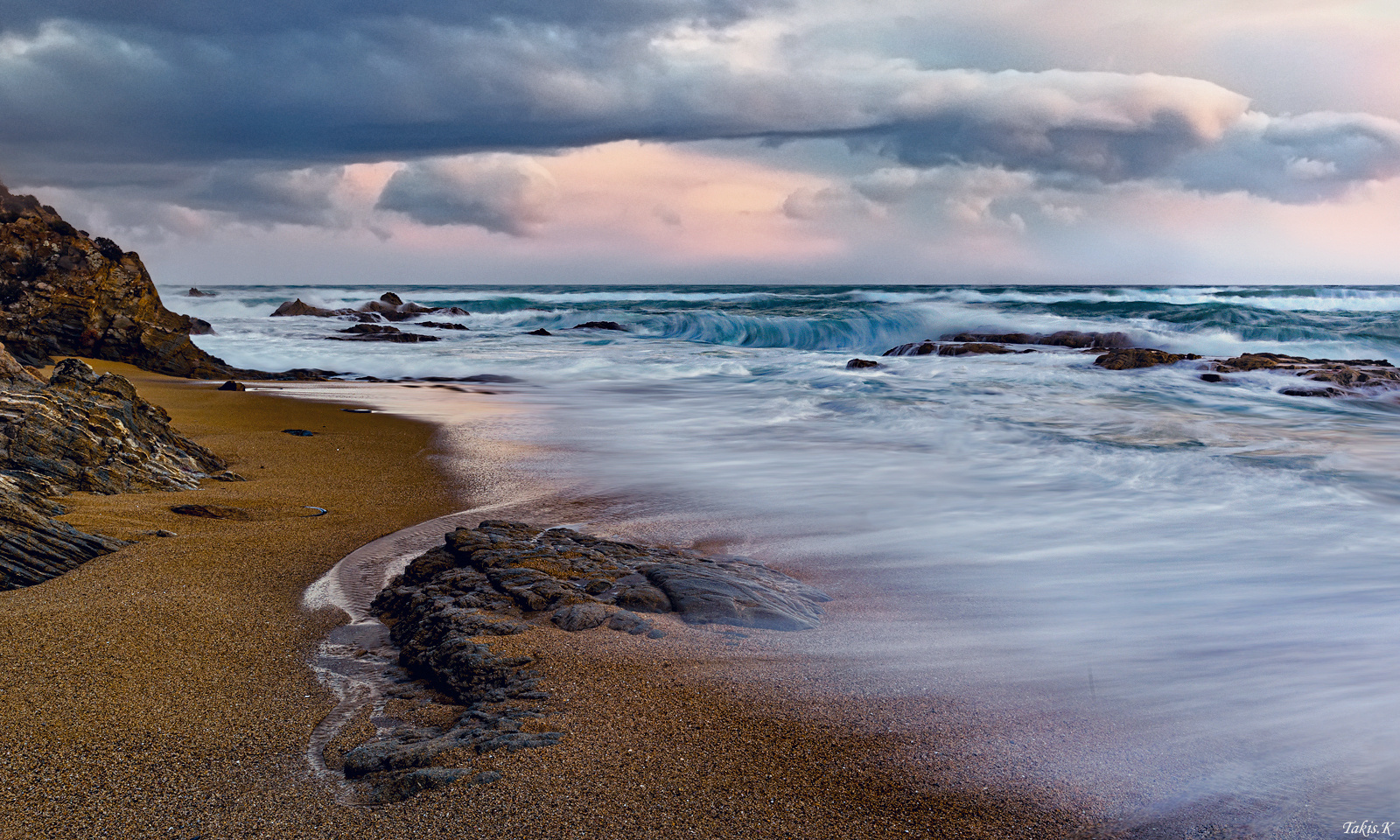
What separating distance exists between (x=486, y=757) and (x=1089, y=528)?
3750mm

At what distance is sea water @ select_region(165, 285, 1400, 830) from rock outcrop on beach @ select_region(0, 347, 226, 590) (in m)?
2.19

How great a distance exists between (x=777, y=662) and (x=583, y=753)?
77cm

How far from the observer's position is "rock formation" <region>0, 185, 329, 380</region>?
988 centimetres

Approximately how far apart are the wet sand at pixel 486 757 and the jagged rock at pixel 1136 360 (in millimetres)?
11963

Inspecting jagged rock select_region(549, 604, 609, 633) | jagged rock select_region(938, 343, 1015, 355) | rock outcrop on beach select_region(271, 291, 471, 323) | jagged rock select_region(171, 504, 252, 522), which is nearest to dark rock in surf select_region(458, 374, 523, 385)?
jagged rock select_region(938, 343, 1015, 355)

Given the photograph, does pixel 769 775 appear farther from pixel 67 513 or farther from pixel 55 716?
pixel 67 513

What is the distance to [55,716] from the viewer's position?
2.10 metres

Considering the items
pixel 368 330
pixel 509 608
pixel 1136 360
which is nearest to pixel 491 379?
pixel 1136 360

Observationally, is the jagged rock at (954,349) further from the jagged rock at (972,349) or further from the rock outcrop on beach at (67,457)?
the rock outcrop on beach at (67,457)

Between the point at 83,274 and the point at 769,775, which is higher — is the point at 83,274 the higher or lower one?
the higher one

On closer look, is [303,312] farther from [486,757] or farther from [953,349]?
[486,757]

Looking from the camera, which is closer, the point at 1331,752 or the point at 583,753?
the point at 583,753

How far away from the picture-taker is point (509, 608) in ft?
9.11

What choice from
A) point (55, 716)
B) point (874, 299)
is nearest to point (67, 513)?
point (55, 716)
